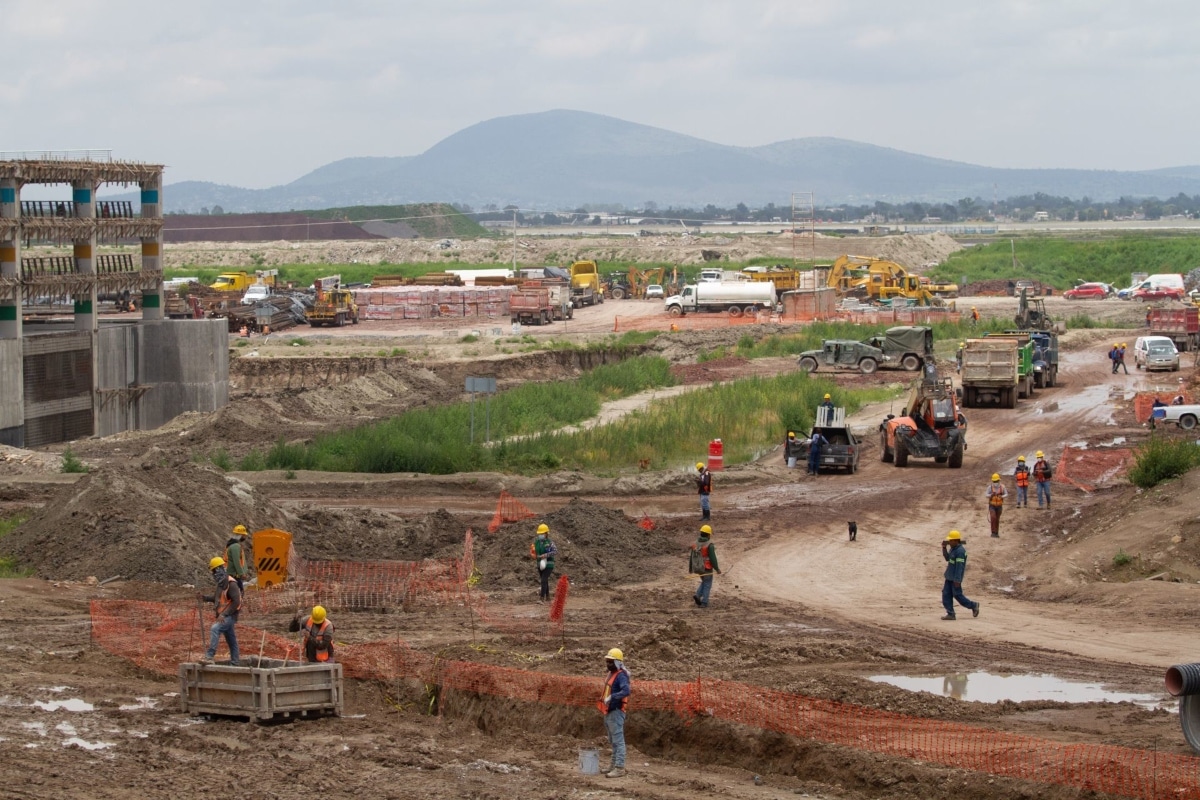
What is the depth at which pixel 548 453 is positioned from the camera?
3684 cm

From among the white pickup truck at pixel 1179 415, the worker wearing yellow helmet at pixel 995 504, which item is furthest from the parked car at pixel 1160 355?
the worker wearing yellow helmet at pixel 995 504

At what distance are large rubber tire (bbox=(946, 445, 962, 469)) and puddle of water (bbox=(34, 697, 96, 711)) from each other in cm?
2500

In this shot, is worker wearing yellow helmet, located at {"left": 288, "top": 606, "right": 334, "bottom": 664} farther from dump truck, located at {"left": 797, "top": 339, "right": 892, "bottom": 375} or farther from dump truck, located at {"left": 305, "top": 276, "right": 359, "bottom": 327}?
dump truck, located at {"left": 305, "top": 276, "right": 359, "bottom": 327}

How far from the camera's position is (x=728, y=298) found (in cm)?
8025

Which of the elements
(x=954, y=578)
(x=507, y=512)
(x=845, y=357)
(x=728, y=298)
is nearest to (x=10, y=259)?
(x=507, y=512)

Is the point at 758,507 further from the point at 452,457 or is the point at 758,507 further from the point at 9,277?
the point at 9,277

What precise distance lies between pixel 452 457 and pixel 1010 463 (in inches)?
561

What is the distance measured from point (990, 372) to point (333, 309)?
4103cm

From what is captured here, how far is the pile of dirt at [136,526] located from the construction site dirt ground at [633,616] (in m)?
0.05

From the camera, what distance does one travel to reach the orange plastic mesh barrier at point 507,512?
28.6 m

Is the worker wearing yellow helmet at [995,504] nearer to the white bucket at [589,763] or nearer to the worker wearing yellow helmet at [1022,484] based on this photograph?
the worker wearing yellow helmet at [1022,484]

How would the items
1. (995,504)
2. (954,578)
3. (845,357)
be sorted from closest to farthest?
(954,578) → (995,504) → (845,357)

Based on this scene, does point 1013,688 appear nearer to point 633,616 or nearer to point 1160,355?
point 633,616

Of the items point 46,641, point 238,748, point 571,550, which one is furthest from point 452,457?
point 238,748
